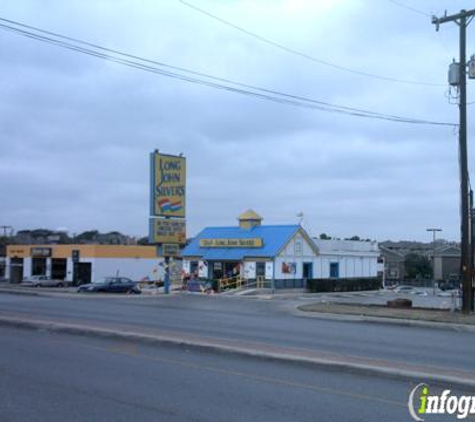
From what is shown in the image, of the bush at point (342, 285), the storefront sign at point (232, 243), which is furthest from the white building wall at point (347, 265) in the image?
the storefront sign at point (232, 243)

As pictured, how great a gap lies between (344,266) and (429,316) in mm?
37839

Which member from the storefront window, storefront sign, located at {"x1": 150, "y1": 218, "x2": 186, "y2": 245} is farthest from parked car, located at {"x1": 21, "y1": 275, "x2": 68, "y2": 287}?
storefront sign, located at {"x1": 150, "y1": 218, "x2": 186, "y2": 245}

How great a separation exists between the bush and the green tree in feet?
190

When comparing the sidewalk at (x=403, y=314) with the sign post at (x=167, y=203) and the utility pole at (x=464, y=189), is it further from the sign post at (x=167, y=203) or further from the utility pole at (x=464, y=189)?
the sign post at (x=167, y=203)

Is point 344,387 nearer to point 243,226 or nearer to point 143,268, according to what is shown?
point 243,226

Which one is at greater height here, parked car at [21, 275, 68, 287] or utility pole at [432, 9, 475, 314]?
utility pole at [432, 9, 475, 314]

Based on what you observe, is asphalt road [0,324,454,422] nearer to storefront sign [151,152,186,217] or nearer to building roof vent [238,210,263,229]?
storefront sign [151,152,186,217]

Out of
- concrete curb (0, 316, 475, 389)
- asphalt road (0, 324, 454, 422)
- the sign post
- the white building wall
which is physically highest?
the sign post

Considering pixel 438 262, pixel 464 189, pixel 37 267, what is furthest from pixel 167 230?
pixel 438 262

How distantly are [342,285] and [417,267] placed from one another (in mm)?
67596

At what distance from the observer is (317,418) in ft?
24.8

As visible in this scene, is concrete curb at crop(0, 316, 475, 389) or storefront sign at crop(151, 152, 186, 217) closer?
concrete curb at crop(0, 316, 475, 389)

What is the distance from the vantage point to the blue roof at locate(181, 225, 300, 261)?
51500 mm

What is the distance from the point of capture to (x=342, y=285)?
54188 millimetres
